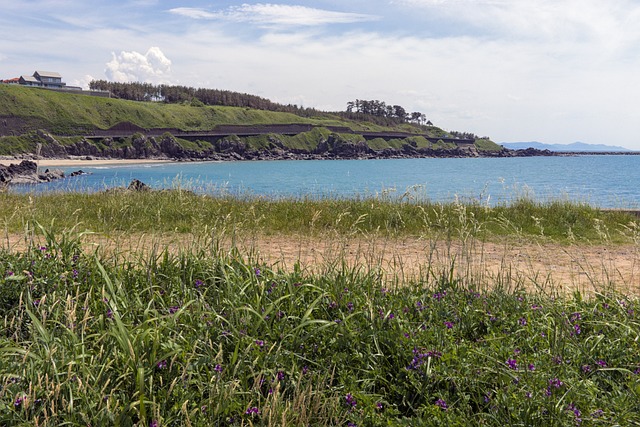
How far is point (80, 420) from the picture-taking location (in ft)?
9.02

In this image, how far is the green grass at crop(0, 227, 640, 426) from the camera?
2842 mm

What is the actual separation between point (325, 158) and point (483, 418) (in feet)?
496

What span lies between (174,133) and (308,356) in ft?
458

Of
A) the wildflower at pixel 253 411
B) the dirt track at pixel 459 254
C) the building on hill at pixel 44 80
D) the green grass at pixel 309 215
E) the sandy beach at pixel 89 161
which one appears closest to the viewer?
the wildflower at pixel 253 411

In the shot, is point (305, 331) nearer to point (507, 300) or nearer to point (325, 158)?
point (507, 300)

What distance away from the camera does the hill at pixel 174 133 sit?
111125 millimetres

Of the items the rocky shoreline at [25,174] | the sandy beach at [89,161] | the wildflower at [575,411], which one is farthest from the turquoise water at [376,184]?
the sandy beach at [89,161]

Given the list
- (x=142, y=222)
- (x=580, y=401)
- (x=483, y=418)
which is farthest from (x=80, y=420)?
(x=142, y=222)

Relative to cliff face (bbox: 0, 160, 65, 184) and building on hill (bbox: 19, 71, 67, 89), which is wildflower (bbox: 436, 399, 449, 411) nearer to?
cliff face (bbox: 0, 160, 65, 184)

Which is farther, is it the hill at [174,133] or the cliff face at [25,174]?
the hill at [174,133]

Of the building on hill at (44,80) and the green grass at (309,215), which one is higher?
the building on hill at (44,80)

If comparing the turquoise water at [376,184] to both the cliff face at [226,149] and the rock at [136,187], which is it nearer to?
the rock at [136,187]

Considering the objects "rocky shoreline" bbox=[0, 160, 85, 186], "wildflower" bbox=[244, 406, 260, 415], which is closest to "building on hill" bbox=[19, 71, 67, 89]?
"rocky shoreline" bbox=[0, 160, 85, 186]

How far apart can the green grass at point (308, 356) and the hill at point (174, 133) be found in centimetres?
10418
